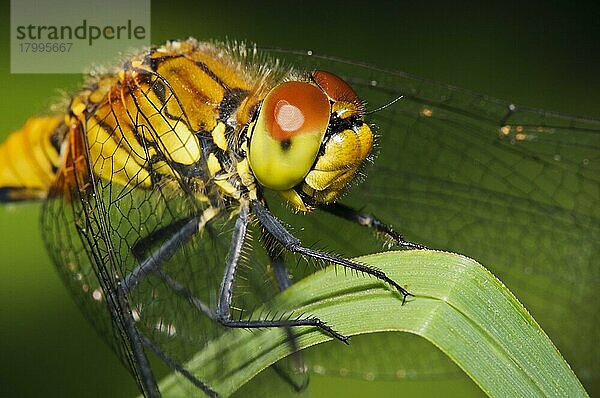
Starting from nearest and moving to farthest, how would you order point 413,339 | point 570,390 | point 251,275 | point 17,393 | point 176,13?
point 570,390 → point 251,275 → point 413,339 → point 17,393 → point 176,13

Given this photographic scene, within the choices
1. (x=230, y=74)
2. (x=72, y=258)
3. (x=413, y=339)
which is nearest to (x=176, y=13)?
(x=230, y=74)

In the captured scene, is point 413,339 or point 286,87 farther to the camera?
point 413,339

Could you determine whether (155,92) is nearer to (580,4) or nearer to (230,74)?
(230,74)

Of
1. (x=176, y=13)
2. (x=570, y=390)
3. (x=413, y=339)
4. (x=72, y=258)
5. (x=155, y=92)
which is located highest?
(x=176, y=13)

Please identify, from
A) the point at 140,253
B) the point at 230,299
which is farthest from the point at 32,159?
the point at 230,299

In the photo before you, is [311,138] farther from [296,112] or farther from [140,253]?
[140,253]

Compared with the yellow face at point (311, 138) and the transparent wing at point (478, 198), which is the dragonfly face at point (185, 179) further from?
the transparent wing at point (478, 198)

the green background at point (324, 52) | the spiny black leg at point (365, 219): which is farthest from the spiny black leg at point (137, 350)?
the green background at point (324, 52)

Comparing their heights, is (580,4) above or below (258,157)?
above

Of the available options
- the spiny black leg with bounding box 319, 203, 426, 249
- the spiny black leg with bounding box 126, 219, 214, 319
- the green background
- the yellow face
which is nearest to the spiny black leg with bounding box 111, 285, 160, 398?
the spiny black leg with bounding box 126, 219, 214, 319
